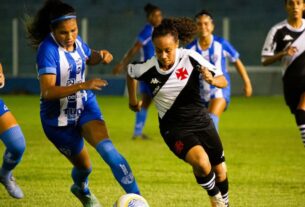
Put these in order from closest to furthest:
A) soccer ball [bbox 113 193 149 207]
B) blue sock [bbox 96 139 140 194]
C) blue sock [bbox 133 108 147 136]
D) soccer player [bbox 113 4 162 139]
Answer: soccer ball [bbox 113 193 149 207] < blue sock [bbox 96 139 140 194] < soccer player [bbox 113 4 162 139] < blue sock [bbox 133 108 147 136]

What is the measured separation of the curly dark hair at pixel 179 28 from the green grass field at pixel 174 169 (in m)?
1.61

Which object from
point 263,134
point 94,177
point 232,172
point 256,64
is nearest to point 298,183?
point 232,172

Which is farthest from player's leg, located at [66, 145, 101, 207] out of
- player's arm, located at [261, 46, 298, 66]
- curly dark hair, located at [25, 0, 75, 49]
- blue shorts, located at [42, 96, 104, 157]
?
player's arm, located at [261, 46, 298, 66]

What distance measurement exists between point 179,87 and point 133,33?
61.0ft

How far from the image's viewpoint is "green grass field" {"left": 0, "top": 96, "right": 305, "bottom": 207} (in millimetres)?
8266

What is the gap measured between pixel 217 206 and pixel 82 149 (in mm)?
1277

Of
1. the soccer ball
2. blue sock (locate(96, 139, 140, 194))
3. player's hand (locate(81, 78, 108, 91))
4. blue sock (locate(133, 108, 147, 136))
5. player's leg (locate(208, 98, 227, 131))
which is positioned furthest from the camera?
blue sock (locate(133, 108, 147, 136))

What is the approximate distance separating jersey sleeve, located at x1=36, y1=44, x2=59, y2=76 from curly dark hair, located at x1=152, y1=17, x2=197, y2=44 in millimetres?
865

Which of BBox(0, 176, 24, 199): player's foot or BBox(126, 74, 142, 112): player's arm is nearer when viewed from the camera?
BBox(126, 74, 142, 112): player's arm

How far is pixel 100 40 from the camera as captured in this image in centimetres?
2553

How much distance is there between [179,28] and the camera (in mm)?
7293

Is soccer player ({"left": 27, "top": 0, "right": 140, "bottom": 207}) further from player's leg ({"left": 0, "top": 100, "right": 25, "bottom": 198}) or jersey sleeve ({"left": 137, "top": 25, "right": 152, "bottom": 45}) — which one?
jersey sleeve ({"left": 137, "top": 25, "right": 152, "bottom": 45})

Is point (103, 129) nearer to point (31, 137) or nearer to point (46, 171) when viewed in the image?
point (46, 171)

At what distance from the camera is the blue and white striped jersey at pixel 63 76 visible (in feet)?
22.8
